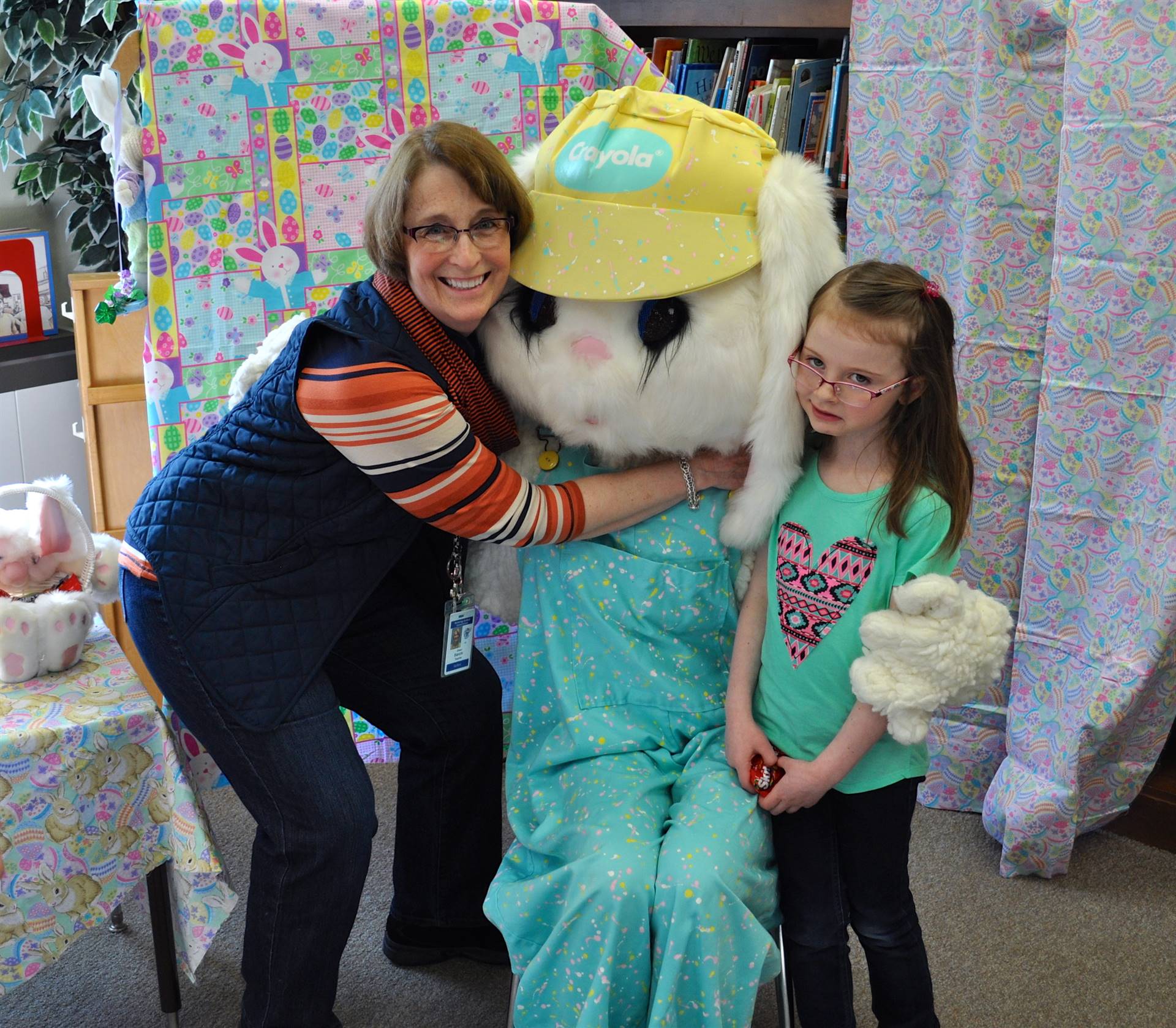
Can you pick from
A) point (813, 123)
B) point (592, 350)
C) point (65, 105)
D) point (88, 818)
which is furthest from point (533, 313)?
point (65, 105)

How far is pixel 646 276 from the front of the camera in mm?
1305

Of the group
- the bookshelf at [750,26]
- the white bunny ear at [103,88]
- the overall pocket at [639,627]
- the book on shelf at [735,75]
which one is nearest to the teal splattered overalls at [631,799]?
the overall pocket at [639,627]

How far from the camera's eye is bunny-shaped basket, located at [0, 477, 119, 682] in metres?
1.54

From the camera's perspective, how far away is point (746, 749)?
4.47 ft

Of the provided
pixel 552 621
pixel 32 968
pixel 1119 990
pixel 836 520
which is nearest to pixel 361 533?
pixel 552 621

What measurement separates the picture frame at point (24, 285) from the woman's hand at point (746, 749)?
2238 millimetres

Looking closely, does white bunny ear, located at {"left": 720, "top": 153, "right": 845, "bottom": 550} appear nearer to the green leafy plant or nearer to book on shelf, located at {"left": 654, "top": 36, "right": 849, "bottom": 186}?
book on shelf, located at {"left": 654, "top": 36, "right": 849, "bottom": 186}

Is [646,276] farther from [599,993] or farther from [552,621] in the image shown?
[599,993]

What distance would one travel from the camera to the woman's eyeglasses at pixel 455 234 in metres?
1.33

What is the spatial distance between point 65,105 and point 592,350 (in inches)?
78.9

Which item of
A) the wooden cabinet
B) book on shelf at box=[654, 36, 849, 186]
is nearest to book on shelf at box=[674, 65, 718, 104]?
book on shelf at box=[654, 36, 849, 186]

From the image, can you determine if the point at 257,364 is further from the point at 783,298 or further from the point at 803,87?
the point at 803,87

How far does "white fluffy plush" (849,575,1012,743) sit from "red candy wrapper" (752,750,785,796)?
0.14 m

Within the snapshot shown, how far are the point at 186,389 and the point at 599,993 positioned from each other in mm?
1223
